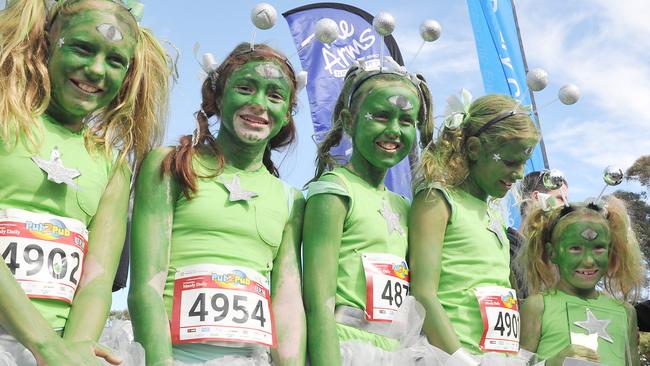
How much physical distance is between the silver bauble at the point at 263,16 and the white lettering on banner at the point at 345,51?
4.67 meters

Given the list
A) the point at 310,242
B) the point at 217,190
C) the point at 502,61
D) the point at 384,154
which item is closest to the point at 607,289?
the point at 384,154

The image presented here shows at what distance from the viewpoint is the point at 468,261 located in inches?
148

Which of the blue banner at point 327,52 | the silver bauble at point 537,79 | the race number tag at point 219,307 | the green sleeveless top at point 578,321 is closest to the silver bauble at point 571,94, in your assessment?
the silver bauble at point 537,79

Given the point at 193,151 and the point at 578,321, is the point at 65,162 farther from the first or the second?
the point at 578,321

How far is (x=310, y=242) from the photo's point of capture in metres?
3.38

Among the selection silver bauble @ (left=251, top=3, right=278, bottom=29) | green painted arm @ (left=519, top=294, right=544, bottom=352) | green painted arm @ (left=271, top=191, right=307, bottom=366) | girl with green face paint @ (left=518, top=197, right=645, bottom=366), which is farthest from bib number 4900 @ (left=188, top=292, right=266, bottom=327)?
green painted arm @ (left=519, top=294, right=544, bottom=352)

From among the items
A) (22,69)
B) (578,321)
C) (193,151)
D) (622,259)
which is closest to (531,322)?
(578,321)

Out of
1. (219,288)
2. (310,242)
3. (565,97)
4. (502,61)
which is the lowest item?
(219,288)

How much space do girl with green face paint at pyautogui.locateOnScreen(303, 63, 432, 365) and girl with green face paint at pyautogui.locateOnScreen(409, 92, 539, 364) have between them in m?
0.12

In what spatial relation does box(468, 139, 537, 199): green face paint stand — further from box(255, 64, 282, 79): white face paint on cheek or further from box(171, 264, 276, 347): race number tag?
box(171, 264, 276, 347): race number tag

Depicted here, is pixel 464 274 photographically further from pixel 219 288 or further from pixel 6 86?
pixel 6 86

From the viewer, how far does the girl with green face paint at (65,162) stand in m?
2.59

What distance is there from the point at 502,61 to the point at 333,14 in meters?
1.91

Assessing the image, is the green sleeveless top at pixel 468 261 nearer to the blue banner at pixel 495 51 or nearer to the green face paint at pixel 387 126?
the green face paint at pixel 387 126
